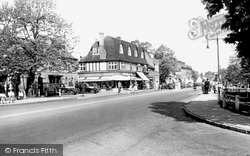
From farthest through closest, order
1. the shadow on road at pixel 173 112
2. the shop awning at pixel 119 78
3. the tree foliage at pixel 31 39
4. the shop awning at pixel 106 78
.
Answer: the shop awning at pixel 106 78 < the shop awning at pixel 119 78 < the tree foliage at pixel 31 39 < the shadow on road at pixel 173 112

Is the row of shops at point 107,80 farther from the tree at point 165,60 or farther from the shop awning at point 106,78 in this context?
the tree at point 165,60

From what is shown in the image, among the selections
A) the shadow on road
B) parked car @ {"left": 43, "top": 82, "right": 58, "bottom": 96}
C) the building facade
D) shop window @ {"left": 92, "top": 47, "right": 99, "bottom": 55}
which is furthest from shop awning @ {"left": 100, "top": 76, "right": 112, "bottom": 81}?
the shadow on road

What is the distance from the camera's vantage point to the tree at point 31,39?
2808 cm

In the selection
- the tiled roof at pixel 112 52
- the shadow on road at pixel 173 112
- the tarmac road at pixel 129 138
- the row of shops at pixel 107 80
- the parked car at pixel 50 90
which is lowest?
the shadow on road at pixel 173 112

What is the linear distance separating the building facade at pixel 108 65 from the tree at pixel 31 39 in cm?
1970

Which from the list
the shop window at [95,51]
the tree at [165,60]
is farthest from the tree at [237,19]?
the tree at [165,60]

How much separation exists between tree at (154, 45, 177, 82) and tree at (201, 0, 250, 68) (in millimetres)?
66994

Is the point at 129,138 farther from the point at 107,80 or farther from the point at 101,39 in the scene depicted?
the point at 101,39

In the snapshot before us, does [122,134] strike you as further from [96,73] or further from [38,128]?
[96,73]

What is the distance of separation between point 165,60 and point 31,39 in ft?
177

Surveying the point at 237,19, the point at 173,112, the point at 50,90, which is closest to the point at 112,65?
the point at 50,90

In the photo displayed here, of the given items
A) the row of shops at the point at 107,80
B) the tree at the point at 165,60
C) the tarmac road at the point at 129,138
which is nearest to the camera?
the tarmac road at the point at 129,138

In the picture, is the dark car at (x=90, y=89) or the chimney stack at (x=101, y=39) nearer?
the dark car at (x=90, y=89)

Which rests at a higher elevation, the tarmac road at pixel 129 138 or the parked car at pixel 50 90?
the parked car at pixel 50 90
